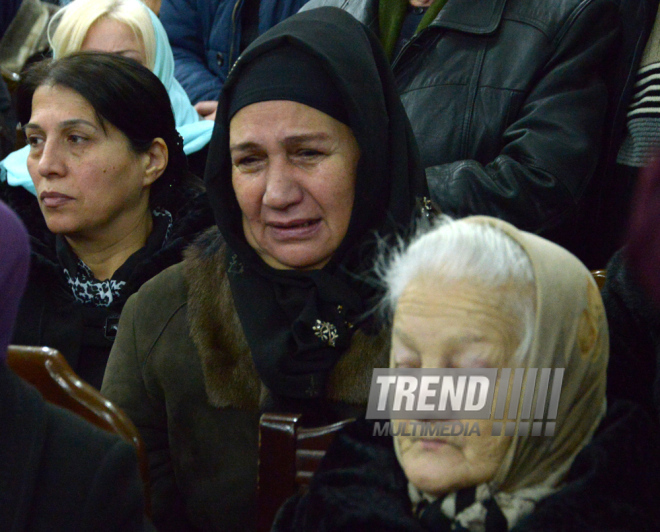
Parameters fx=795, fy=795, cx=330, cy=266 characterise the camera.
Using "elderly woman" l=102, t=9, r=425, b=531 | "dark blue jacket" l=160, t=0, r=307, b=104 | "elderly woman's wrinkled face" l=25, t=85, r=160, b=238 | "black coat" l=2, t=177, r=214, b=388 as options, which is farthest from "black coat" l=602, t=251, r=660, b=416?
"dark blue jacket" l=160, t=0, r=307, b=104

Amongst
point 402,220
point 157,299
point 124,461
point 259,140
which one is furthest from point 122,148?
point 124,461

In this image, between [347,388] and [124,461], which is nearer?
[124,461]

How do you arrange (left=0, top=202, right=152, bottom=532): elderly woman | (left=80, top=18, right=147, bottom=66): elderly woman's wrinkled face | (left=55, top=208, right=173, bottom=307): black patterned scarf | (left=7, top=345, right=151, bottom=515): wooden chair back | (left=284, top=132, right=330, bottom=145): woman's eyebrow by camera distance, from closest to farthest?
(left=0, top=202, right=152, bottom=532): elderly woman < (left=7, top=345, right=151, bottom=515): wooden chair back < (left=284, top=132, right=330, bottom=145): woman's eyebrow < (left=55, top=208, right=173, bottom=307): black patterned scarf < (left=80, top=18, right=147, bottom=66): elderly woman's wrinkled face

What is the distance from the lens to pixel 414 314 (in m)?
1.04

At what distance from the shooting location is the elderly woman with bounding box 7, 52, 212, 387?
2.31m

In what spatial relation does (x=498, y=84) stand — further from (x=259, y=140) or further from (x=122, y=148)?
(x=122, y=148)

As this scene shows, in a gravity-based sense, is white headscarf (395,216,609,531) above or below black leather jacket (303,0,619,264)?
below

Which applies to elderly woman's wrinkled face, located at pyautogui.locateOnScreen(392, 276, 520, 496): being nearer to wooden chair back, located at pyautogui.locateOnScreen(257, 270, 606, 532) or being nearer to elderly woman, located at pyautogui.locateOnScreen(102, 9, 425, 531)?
wooden chair back, located at pyautogui.locateOnScreen(257, 270, 606, 532)

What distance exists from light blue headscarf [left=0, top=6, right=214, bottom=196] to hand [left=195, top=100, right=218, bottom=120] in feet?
0.25

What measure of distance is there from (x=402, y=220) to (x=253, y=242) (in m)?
0.35

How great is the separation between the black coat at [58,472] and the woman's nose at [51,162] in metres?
1.15

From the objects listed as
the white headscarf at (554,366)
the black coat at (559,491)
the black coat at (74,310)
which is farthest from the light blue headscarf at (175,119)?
the white headscarf at (554,366)

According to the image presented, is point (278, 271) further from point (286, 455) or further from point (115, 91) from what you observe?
point (115, 91)

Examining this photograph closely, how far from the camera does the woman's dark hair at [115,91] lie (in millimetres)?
2336
